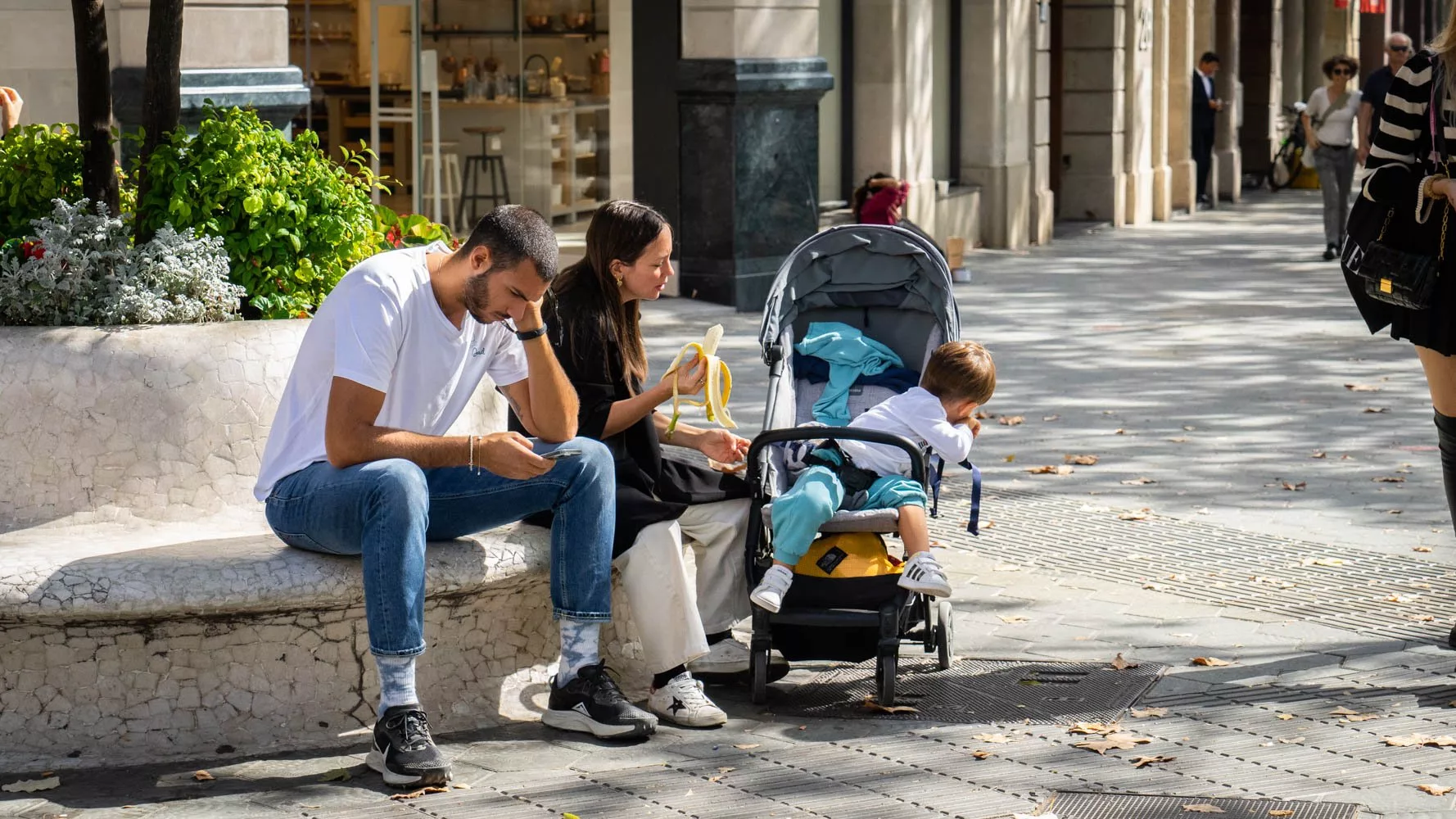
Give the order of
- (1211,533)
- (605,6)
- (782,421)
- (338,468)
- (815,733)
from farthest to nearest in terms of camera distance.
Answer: (605,6), (1211,533), (782,421), (815,733), (338,468)

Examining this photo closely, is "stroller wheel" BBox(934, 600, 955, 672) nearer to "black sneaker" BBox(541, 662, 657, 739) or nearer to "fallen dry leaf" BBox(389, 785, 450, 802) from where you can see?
"black sneaker" BBox(541, 662, 657, 739)

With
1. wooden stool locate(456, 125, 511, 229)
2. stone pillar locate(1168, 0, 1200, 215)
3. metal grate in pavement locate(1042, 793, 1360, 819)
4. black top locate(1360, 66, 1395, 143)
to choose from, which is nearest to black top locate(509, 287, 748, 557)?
metal grate in pavement locate(1042, 793, 1360, 819)

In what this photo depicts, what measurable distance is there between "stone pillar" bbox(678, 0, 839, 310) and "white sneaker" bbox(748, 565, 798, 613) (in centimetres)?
903

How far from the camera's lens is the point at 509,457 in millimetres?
4902

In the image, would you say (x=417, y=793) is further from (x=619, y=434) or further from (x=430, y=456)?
(x=619, y=434)

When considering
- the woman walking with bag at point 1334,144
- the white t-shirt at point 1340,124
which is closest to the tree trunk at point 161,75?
the woman walking with bag at point 1334,144

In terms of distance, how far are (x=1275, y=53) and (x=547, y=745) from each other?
2904 centimetres

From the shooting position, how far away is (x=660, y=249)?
5484 millimetres

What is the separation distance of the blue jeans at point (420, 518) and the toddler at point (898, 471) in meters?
0.51

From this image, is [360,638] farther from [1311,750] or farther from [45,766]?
[1311,750]

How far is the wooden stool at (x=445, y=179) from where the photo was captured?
15023mm

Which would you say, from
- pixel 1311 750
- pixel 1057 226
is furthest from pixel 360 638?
pixel 1057 226

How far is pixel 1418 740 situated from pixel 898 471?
5.29ft

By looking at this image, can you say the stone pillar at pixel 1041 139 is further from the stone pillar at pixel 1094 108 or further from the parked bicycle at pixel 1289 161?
the parked bicycle at pixel 1289 161
